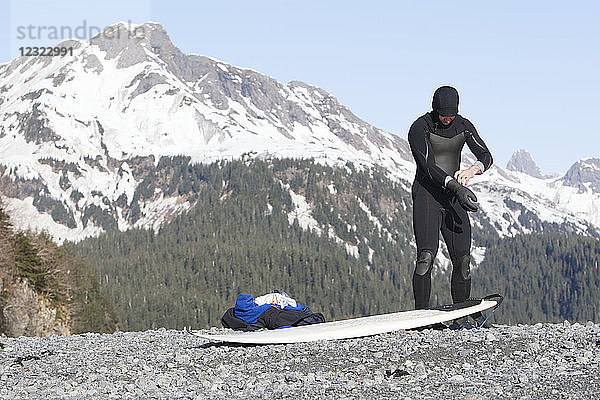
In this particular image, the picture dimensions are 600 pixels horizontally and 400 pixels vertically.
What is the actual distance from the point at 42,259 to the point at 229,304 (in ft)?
432

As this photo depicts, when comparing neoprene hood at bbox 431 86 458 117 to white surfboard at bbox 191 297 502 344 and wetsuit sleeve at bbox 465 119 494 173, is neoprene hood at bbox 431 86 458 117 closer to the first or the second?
wetsuit sleeve at bbox 465 119 494 173

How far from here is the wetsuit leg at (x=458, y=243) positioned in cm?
1282

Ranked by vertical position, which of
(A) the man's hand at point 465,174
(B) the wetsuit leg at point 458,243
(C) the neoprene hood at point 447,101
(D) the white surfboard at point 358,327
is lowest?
(D) the white surfboard at point 358,327

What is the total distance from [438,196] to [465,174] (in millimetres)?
630

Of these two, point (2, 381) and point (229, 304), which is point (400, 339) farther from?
point (229, 304)

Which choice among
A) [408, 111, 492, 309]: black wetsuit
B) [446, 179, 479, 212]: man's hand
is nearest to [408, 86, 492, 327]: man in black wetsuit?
[408, 111, 492, 309]: black wetsuit

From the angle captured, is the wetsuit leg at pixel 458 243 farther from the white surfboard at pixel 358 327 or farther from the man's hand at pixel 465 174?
the white surfboard at pixel 358 327

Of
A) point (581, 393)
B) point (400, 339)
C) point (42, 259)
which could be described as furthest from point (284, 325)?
point (42, 259)

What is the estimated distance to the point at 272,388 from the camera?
349 inches

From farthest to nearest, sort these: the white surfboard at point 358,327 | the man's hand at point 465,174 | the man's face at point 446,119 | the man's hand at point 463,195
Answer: the man's face at point 446,119, the man's hand at point 465,174, the white surfboard at point 358,327, the man's hand at point 463,195

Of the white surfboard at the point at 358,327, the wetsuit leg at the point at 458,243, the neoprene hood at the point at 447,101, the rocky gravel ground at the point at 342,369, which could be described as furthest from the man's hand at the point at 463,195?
the rocky gravel ground at the point at 342,369

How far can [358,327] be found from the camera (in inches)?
474

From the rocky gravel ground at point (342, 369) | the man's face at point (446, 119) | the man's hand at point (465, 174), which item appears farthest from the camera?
the man's face at point (446, 119)

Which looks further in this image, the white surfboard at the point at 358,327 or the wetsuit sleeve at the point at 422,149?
the wetsuit sleeve at the point at 422,149
